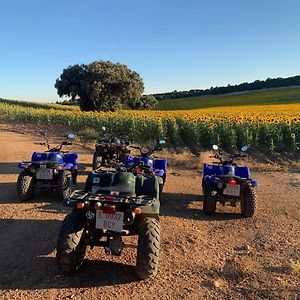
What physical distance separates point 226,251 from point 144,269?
5.46 feet

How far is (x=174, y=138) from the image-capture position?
54.6 feet

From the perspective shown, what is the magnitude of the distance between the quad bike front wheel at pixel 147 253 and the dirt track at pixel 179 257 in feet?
0.50

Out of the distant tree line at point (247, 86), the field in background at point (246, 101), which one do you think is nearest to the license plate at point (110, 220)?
the field in background at point (246, 101)

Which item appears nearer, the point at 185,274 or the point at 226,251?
the point at 185,274

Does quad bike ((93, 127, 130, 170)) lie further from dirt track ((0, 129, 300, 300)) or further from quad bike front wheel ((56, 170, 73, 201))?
quad bike front wheel ((56, 170, 73, 201))

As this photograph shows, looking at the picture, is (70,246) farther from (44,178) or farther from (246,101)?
(246,101)

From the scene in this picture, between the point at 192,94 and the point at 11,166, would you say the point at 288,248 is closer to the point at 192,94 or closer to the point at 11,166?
the point at 11,166

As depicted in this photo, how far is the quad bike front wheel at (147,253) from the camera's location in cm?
444

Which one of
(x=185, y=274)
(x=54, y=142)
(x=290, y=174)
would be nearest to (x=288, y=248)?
(x=185, y=274)

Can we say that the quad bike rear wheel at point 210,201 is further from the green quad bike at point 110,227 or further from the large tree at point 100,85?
the large tree at point 100,85

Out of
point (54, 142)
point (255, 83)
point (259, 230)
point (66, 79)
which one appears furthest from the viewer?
point (255, 83)

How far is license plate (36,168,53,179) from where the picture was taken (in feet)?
26.2

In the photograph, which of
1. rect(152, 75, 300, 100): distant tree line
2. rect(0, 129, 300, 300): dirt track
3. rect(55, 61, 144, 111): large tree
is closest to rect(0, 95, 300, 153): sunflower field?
rect(0, 129, 300, 300): dirt track

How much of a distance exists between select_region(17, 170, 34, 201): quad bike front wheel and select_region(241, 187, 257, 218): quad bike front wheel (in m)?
4.07
